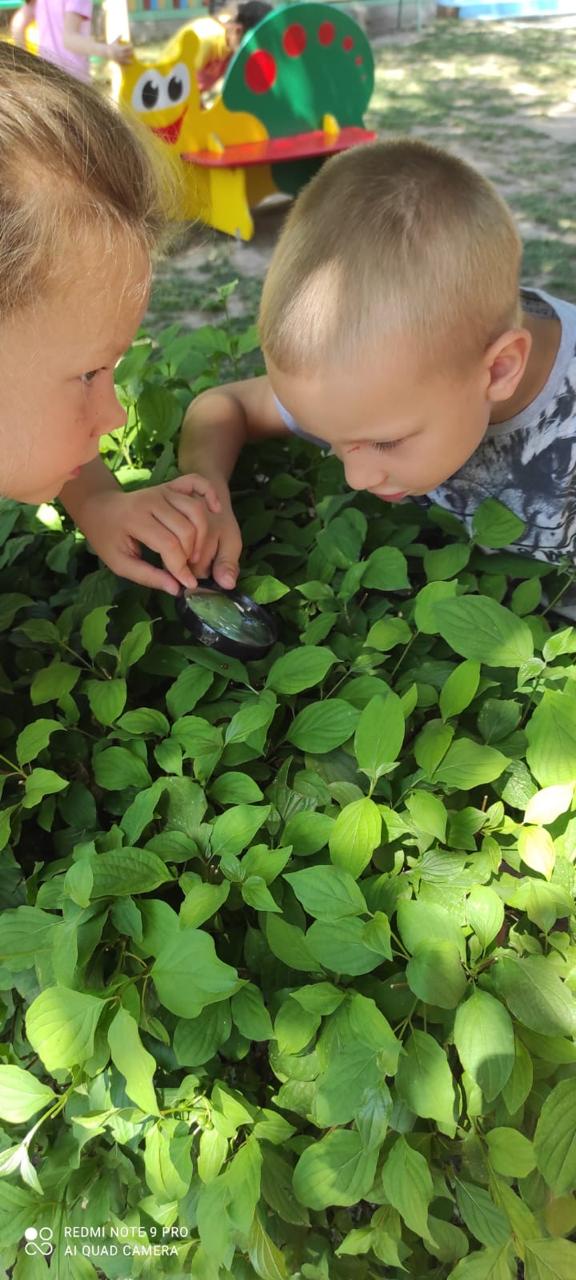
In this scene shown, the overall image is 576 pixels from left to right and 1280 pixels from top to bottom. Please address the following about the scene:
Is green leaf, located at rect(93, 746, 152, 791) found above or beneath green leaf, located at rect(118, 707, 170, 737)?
beneath

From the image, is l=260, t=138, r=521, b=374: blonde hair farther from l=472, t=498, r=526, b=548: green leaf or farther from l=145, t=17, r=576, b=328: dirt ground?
l=145, t=17, r=576, b=328: dirt ground

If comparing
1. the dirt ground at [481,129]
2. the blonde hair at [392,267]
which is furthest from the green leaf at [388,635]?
the dirt ground at [481,129]

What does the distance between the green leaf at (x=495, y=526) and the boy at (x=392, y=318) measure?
11 centimetres

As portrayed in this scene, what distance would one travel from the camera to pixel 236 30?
18.4ft

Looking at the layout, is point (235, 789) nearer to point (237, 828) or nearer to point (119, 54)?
point (237, 828)

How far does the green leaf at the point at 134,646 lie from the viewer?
114cm

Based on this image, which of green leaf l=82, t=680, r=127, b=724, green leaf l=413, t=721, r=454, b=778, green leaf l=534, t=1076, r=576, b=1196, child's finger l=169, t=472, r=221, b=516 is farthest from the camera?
Answer: child's finger l=169, t=472, r=221, b=516

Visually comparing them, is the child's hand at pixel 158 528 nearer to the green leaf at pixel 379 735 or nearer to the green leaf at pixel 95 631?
the green leaf at pixel 95 631

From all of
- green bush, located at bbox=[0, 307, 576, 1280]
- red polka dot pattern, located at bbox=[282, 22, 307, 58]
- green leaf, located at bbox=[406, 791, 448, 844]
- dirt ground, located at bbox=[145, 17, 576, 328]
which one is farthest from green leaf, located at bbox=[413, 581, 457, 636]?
red polka dot pattern, located at bbox=[282, 22, 307, 58]

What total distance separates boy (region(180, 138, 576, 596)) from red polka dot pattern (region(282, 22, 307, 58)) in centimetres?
410

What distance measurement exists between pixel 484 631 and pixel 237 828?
1.16 feet

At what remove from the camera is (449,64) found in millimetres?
7574

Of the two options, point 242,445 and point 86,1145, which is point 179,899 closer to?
point 86,1145

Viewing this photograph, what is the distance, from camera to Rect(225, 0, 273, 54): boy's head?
556 cm
